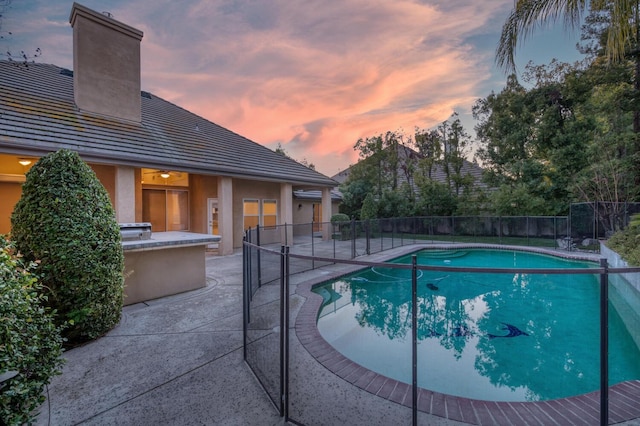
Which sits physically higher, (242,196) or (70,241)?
(242,196)

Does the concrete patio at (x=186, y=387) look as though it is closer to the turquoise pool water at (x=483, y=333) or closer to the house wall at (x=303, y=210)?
the turquoise pool water at (x=483, y=333)

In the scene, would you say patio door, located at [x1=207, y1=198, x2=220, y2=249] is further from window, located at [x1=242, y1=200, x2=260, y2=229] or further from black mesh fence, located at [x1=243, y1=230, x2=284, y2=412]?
black mesh fence, located at [x1=243, y1=230, x2=284, y2=412]

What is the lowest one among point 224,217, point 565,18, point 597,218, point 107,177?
point 597,218

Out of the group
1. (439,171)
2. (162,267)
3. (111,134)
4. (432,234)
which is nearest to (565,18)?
(162,267)

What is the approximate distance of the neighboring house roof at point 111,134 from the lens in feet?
26.0

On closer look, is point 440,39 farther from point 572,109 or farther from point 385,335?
point 572,109

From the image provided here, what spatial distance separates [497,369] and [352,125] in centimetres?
1540

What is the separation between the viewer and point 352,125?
17641 mm

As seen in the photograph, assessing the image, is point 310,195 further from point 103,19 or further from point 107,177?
point 103,19

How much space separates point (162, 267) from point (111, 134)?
5.97 metres

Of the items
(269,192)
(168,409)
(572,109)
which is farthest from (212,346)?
(572,109)

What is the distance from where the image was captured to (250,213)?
13875mm

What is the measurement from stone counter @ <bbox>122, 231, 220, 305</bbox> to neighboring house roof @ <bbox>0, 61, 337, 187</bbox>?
4494 mm

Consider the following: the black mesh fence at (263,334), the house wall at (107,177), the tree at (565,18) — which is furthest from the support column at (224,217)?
the tree at (565,18)
